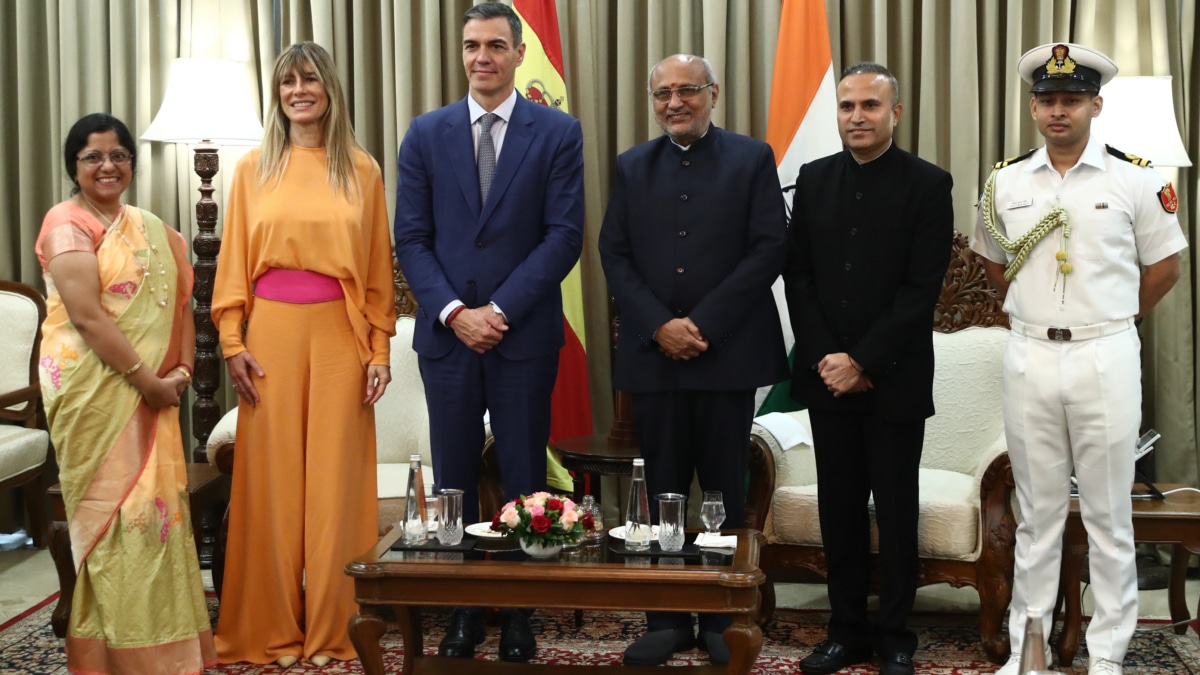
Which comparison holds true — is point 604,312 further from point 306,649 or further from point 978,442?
point 306,649

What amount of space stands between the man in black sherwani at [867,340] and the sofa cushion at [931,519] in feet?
0.54

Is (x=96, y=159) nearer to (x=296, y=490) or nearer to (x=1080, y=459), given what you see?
(x=296, y=490)

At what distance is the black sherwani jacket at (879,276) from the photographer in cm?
325

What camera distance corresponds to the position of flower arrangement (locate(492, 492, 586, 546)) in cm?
277

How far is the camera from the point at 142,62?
498 cm

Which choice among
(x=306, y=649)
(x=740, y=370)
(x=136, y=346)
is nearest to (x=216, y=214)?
(x=136, y=346)

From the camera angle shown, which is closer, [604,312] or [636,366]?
[636,366]

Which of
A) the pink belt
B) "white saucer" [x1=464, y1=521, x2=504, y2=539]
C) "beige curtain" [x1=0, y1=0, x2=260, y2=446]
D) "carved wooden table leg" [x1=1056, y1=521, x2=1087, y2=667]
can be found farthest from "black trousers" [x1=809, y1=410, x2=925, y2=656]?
"beige curtain" [x1=0, y1=0, x2=260, y2=446]

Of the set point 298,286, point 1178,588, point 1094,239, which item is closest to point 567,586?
point 298,286

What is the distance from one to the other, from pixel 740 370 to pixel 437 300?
0.86m

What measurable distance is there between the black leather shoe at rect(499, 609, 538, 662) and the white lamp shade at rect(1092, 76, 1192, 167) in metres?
2.56

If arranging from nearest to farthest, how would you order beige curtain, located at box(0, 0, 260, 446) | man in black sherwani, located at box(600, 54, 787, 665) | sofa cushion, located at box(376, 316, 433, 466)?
1. man in black sherwani, located at box(600, 54, 787, 665)
2. sofa cushion, located at box(376, 316, 433, 466)
3. beige curtain, located at box(0, 0, 260, 446)

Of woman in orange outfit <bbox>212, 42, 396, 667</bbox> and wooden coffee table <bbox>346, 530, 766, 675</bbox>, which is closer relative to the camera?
wooden coffee table <bbox>346, 530, 766, 675</bbox>

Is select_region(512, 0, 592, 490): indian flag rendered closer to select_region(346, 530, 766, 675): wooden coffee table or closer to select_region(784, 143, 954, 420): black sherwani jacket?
select_region(784, 143, 954, 420): black sherwani jacket
